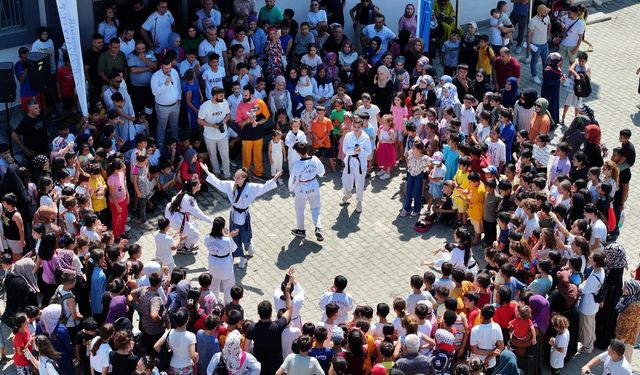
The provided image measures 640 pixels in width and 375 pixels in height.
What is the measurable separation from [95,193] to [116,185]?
12.8 inches

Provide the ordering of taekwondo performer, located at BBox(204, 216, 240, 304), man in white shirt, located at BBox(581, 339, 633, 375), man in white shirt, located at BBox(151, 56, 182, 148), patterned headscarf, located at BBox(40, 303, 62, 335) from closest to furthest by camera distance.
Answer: man in white shirt, located at BBox(581, 339, 633, 375) < patterned headscarf, located at BBox(40, 303, 62, 335) < taekwondo performer, located at BBox(204, 216, 240, 304) < man in white shirt, located at BBox(151, 56, 182, 148)

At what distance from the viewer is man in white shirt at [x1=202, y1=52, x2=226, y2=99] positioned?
749 inches

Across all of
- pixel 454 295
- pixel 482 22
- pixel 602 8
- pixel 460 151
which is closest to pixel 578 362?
pixel 454 295

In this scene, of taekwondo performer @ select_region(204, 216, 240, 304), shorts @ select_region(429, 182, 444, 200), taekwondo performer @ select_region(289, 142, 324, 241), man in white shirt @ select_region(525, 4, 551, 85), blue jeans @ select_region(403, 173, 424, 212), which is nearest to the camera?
taekwondo performer @ select_region(204, 216, 240, 304)

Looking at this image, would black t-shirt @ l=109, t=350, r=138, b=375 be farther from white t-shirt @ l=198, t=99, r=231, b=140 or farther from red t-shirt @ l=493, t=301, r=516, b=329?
white t-shirt @ l=198, t=99, r=231, b=140

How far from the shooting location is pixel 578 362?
14812mm

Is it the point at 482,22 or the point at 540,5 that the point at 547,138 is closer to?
the point at 540,5

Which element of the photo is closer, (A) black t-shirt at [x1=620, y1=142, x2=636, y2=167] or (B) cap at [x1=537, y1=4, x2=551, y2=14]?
(A) black t-shirt at [x1=620, y1=142, x2=636, y2=167]

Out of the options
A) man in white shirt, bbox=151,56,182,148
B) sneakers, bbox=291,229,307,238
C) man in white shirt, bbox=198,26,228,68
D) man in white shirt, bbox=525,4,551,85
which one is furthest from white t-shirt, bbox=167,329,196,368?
man in white shirt, bbox=525,4,551,85

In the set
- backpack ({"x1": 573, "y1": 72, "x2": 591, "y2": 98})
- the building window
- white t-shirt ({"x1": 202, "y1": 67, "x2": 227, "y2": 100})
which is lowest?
backpack ({"x1": 573, "y1": 72, "x2": 591, "y2": 98})

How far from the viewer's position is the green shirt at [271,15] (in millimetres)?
20875

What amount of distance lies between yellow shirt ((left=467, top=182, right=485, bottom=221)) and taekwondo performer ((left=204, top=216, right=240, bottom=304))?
381cm

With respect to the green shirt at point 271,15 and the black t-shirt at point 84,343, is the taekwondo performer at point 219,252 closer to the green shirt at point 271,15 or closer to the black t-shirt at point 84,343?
the black t-shirt at point 84,343

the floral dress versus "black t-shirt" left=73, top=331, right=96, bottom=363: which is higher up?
the floral dress
